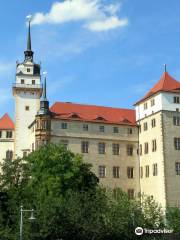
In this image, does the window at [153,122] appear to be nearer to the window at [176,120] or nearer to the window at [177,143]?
the window at [176,120]

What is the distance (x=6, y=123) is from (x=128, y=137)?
2372cm

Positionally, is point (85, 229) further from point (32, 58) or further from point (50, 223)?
point (32, 58)

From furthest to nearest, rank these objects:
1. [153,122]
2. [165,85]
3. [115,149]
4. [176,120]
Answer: [115,149], [165,85], [153,122], [176,120]

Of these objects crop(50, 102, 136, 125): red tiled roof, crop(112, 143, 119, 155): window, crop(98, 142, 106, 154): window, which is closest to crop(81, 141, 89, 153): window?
crop(98, 142, 106, 154): window

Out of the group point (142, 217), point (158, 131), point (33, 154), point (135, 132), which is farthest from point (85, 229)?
point (135, 132)

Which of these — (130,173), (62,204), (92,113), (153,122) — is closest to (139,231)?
(62,204)

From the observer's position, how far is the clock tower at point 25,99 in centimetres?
7731

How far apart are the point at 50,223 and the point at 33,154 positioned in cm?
1740

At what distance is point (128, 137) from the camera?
71812 mm

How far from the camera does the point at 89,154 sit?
6925 cm

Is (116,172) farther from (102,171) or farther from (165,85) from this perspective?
(165,85)

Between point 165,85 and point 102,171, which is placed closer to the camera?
point 165,85

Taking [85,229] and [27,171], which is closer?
[85,229]

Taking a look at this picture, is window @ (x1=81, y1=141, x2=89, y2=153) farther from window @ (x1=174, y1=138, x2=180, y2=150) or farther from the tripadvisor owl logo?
the tripadvisor owl logo
